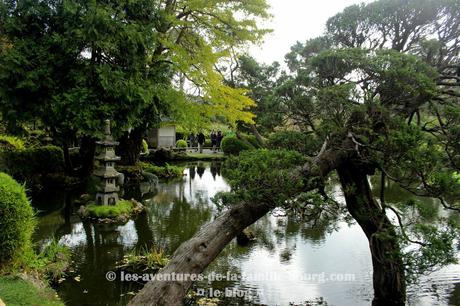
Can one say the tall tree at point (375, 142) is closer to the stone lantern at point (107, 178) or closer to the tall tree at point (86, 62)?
the stone lantern at point (107, 178)

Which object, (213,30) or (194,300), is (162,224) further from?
(213,30)

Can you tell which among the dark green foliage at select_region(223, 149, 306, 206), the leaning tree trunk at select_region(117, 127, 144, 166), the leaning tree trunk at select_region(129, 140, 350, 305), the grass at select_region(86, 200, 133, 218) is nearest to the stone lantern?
the grass at select_region(86, 200, 133, 218)

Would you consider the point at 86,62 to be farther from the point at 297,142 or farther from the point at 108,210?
the point at 297,142

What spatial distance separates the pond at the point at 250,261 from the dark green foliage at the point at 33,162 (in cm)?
244

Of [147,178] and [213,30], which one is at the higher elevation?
[213,30]

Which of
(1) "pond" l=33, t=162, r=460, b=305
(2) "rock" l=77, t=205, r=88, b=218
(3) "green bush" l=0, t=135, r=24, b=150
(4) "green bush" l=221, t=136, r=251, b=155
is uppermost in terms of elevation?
(4) "green bush" l=221, t=136, r=251, b=155

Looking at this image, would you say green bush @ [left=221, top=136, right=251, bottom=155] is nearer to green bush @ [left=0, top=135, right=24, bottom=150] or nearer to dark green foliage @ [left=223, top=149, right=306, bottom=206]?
green bush @ [left=0, top=135, right=24, bottom=150]

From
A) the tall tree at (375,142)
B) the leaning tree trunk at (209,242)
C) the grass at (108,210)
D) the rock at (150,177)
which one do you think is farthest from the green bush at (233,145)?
the leaning tree trunk at (209,242)

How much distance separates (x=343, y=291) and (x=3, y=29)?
12890 millimetres

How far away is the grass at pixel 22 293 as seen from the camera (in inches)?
165

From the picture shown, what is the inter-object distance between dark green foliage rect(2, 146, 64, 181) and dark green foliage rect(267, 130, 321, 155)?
37.2 ft

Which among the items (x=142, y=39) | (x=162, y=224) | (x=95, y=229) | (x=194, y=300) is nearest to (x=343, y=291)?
(x=194, y=300)

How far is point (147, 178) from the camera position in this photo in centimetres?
1603

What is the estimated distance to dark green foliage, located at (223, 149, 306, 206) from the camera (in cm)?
387
